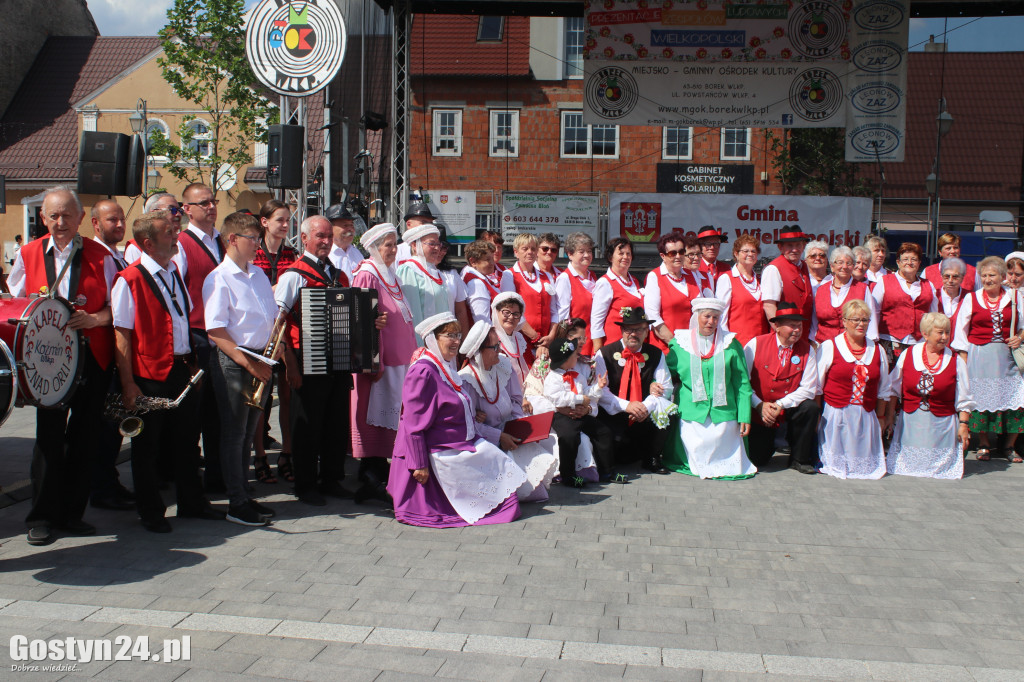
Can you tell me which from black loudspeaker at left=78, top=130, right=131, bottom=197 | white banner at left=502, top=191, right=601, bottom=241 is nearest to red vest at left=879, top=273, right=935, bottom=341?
black loudspeaker at left=78, top=130, right=131, bottom=197

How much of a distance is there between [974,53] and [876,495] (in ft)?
109

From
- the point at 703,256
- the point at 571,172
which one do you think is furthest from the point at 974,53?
the point at 703,256

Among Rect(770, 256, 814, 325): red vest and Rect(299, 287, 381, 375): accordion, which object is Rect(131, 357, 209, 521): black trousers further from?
Rect(770, 256, 814, 325): red vest

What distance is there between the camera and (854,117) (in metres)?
14.2

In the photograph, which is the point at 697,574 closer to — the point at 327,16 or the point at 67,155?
the point at 327,16

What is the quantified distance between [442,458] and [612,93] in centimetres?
1004

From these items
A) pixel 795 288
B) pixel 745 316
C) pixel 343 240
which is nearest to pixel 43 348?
pixel 343 240

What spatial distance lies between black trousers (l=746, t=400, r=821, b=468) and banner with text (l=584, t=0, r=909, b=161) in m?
7.96

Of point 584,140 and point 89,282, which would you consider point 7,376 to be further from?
point 584,140

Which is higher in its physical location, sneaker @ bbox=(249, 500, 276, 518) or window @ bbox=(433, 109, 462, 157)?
window @ bbox=(433, 109, 462, 157)

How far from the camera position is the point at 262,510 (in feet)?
18.7

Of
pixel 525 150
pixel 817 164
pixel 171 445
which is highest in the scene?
pixel 525 150

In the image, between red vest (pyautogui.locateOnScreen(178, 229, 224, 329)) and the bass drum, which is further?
red vest (pyautogui.locateOnScreen(178, 229, 224, 329))

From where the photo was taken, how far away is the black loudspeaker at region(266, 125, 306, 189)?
9.02m
